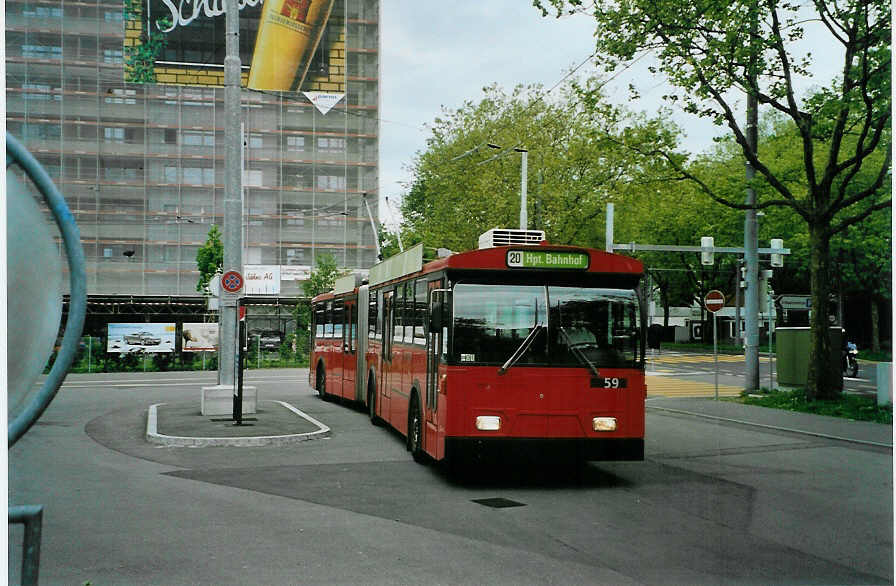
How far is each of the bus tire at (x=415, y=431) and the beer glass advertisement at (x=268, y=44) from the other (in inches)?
170

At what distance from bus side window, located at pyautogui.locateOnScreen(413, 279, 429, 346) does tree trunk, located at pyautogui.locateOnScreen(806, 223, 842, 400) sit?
10378mm

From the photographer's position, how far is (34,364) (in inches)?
121

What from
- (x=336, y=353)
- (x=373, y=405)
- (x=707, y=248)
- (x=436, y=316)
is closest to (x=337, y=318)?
(x=336, y=353)

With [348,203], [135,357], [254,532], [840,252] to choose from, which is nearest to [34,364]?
[254,532]

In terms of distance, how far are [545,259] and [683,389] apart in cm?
1667

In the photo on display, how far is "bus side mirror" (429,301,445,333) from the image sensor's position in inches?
387

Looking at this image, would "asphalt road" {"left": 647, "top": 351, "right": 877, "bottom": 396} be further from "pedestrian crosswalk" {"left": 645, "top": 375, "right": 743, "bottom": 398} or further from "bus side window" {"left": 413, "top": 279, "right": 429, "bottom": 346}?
"bus side window" {"left": 413, "top": 279, "right": 429, "bottom": 346}

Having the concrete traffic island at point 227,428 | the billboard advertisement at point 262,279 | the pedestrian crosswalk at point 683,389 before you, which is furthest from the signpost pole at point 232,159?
the billboard advertisement at point 262,279

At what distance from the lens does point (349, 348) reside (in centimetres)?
1898

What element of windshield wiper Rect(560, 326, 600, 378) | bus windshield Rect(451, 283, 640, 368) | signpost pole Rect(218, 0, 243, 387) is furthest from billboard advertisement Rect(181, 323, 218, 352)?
windshield wiper Rect(560, 326, 600, 378)

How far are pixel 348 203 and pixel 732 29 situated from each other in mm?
29206

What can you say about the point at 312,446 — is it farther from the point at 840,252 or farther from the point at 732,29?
the point at 840,252

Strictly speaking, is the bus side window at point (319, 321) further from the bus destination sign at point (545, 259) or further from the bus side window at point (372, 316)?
the bus destination sign at point (545, 259)

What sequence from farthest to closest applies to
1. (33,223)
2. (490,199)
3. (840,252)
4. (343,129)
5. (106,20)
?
1. (343,129)
2. (840,252)
3. (490,199)
4. (106,20)
5. (33,223)
